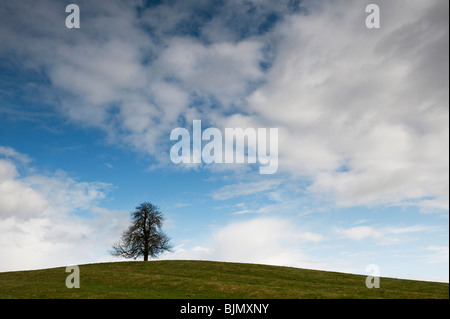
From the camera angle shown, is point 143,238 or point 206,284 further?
point 143,238

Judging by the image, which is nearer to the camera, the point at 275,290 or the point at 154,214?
the point at 275,290

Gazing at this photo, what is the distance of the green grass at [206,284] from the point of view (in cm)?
3038

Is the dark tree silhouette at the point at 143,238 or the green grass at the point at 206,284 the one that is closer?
the green grass at the point at 206,284

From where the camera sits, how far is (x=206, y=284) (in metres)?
34.5

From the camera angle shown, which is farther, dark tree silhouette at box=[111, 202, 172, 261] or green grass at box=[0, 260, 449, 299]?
dark tree silhouette at box=[111, 202, 172, 261]

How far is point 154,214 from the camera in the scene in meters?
65.1

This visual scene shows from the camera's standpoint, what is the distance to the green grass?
30375 mm

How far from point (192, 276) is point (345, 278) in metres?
21.3

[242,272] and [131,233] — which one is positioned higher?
[131,233]
